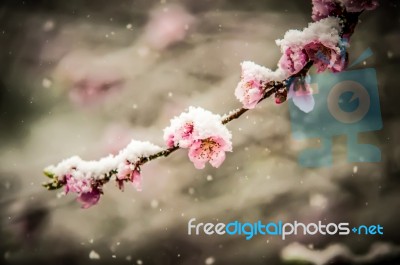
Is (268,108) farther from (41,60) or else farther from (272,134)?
(41,60)

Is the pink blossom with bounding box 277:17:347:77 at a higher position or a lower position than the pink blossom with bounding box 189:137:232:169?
higher

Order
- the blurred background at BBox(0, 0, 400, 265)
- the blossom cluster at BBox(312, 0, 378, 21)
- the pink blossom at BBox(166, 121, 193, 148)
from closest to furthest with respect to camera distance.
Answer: the blossom cluster at BBox(312, 0, 378, 21) → the pink blossom at BBox(166, 121, 193, 148) → the blurred background at BBox(0, 0, 400, 265)

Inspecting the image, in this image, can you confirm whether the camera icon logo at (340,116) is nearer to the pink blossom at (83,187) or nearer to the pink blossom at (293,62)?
the pink blossom at (293,62)

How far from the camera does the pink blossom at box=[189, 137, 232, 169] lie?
3.30 ft

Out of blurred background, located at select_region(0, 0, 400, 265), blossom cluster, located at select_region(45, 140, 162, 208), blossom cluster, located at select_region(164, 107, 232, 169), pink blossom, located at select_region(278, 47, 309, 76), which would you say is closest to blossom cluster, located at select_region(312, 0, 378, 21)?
pink blossom, located at select_region(278, 47, 309, 76)

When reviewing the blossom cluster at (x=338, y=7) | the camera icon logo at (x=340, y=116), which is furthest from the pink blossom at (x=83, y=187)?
the camera icon logo at (x=340, y=116)

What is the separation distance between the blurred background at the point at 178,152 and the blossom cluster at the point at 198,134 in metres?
0.85

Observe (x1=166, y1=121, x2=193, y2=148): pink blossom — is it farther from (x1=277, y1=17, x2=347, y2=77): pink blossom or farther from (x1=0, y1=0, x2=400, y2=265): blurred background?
(x1=0, y1=0, x2=400, y2=265): blurred background

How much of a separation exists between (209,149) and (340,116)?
1065mm

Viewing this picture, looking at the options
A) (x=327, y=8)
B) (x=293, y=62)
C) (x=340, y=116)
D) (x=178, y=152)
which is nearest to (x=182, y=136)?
(x=293, y=62)

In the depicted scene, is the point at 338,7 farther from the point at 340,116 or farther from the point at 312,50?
the point at 340,116

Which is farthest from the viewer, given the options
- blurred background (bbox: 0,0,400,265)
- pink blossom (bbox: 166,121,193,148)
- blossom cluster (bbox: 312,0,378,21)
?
blurred background (bbox: 0,0,400,265)

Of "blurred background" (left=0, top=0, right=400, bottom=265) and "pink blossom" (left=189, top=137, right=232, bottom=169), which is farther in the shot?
"blurred background" (left=0, top=0, right=400, bottom=265)

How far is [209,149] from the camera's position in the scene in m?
1.05
